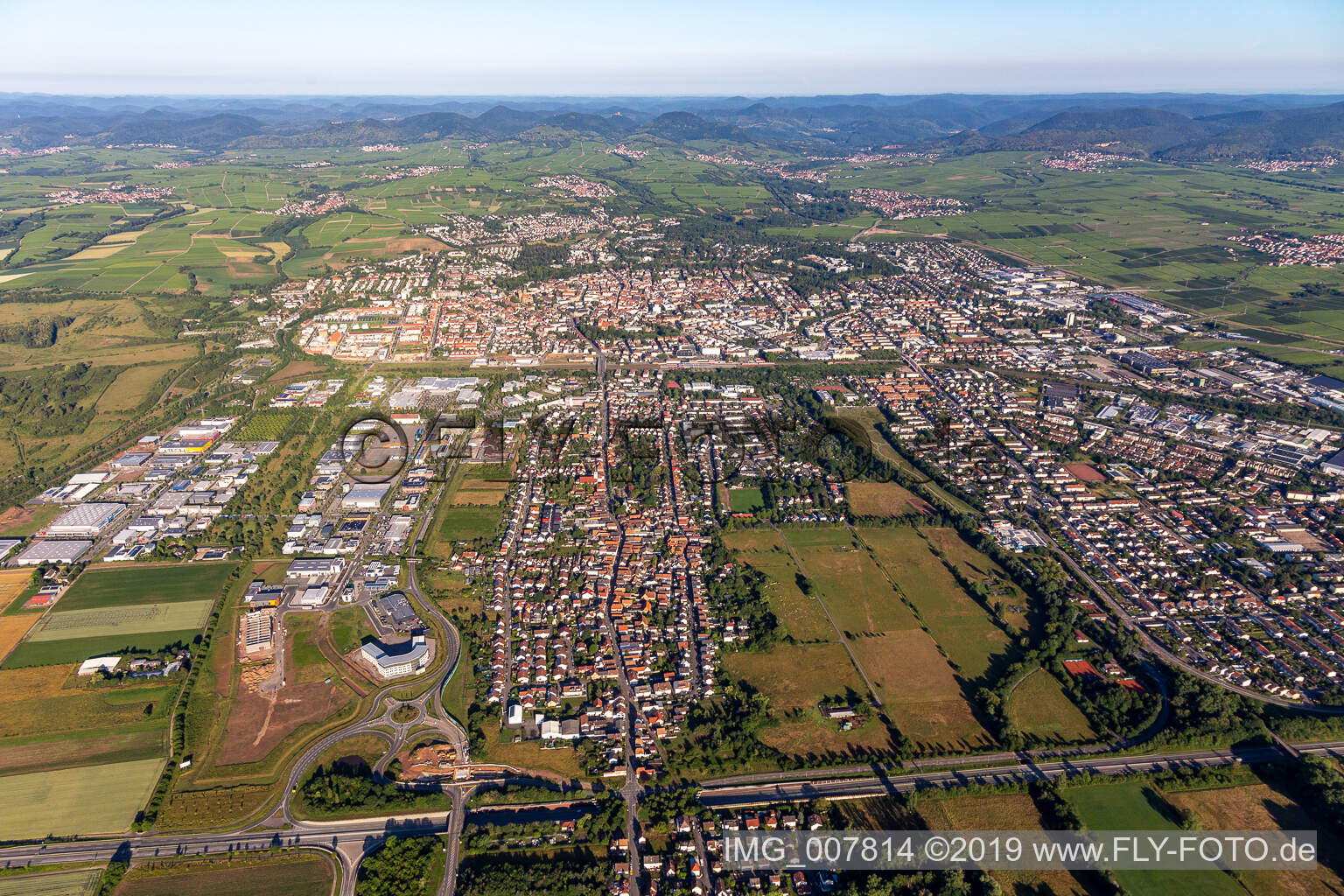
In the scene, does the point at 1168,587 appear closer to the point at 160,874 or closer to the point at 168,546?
the point at 160,874

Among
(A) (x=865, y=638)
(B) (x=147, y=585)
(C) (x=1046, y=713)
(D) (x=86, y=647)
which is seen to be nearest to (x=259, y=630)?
(D) (x=86, y=647)

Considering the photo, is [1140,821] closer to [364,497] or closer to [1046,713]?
[1046,713]

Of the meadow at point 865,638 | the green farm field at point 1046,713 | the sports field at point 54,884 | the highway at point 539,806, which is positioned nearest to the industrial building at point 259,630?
the highway at point 539,806

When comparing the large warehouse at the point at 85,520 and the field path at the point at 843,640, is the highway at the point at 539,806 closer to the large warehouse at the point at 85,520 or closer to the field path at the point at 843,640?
the field path at the point at 843,640

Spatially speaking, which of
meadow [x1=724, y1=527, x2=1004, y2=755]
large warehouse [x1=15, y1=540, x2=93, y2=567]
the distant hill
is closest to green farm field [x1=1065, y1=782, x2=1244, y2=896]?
meadow [x1=724, y1=527, x2=1004, y2=755]

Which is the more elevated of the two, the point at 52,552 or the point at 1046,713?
the point at 52,552

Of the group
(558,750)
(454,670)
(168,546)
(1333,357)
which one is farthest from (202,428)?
(1333,357)
